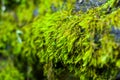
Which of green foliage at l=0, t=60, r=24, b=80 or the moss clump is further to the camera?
green foliage at l=0, t=60, r=24, b=80

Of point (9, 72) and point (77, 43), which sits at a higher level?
point (77, 43)

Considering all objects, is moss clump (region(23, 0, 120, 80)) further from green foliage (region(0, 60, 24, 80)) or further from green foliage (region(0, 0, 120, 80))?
green foliage (region(0, 60, 24, 80))

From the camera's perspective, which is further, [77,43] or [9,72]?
[9,72]

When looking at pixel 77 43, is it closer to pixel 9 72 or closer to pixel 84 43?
pixel 84 43

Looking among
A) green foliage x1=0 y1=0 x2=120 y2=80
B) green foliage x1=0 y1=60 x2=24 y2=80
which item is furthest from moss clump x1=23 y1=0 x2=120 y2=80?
green foliage x1=0 y1=60 x2=24 y2=80

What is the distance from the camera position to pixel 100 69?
161 centimetres

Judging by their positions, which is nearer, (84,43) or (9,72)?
(84,43)

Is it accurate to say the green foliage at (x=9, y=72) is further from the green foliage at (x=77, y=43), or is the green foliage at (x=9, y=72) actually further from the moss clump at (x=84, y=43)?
the moss clump at (x=84, y=43)

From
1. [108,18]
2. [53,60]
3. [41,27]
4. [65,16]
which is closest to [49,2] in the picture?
[41,27]

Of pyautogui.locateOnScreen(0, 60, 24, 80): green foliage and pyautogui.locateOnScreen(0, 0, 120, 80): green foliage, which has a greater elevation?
pyautogui.locateOnScreen(0, 0, 120, 80): green foliage

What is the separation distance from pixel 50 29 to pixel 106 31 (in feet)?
1.52

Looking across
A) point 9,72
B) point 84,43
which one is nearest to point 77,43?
point 84,43

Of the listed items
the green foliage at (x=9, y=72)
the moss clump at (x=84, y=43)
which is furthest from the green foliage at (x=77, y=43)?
the green foliage at (x=9, y=72)

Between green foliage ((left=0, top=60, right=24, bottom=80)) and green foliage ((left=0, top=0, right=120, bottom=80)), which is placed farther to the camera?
green foliage ((left=0, top=60, right=24, bottom=80))
